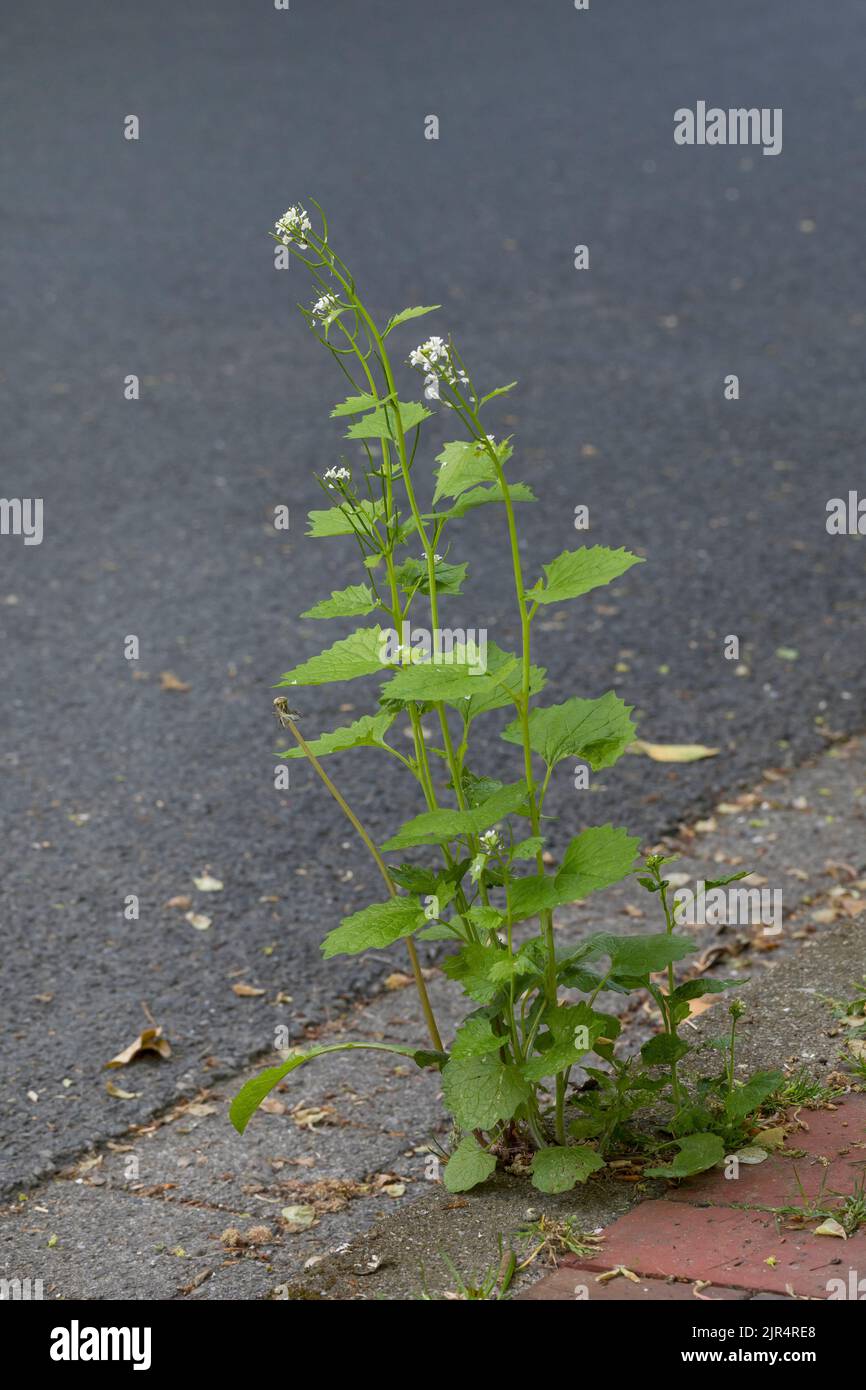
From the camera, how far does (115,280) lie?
31.1ft

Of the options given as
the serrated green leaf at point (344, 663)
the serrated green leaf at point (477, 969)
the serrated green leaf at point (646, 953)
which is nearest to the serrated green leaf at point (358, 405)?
the serrated green leaf at point (344, 663)

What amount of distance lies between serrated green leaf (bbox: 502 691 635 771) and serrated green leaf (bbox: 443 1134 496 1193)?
70 cm

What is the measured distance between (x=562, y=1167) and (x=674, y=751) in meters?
2.33

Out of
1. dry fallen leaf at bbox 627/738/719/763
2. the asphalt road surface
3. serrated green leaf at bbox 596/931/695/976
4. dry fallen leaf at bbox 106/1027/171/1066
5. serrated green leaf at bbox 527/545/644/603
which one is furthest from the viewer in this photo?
dry fallen leaf at bbox 627/738/719/763

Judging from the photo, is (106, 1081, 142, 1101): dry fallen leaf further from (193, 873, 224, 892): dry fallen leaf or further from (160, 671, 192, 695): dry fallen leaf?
(160, 671, 192, 695): dry fallen leaf

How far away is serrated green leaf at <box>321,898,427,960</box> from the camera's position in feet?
8.27

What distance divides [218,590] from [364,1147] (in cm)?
327

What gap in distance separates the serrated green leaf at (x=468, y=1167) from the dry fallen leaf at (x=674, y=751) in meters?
2.16

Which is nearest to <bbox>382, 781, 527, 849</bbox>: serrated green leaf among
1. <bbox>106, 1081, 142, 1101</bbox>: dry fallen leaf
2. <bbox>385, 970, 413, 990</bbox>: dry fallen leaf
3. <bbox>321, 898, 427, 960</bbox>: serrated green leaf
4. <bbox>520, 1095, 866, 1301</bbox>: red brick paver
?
<bbox>321, 898, 427, 960</bbox>: serrated green leaf

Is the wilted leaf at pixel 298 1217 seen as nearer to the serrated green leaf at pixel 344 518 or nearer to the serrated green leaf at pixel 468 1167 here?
the serrated green leaf at pixel 468 1167

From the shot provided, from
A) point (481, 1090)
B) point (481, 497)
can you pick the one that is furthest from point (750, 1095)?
point (481, 497)

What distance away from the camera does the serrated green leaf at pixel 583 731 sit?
8.65 ft
